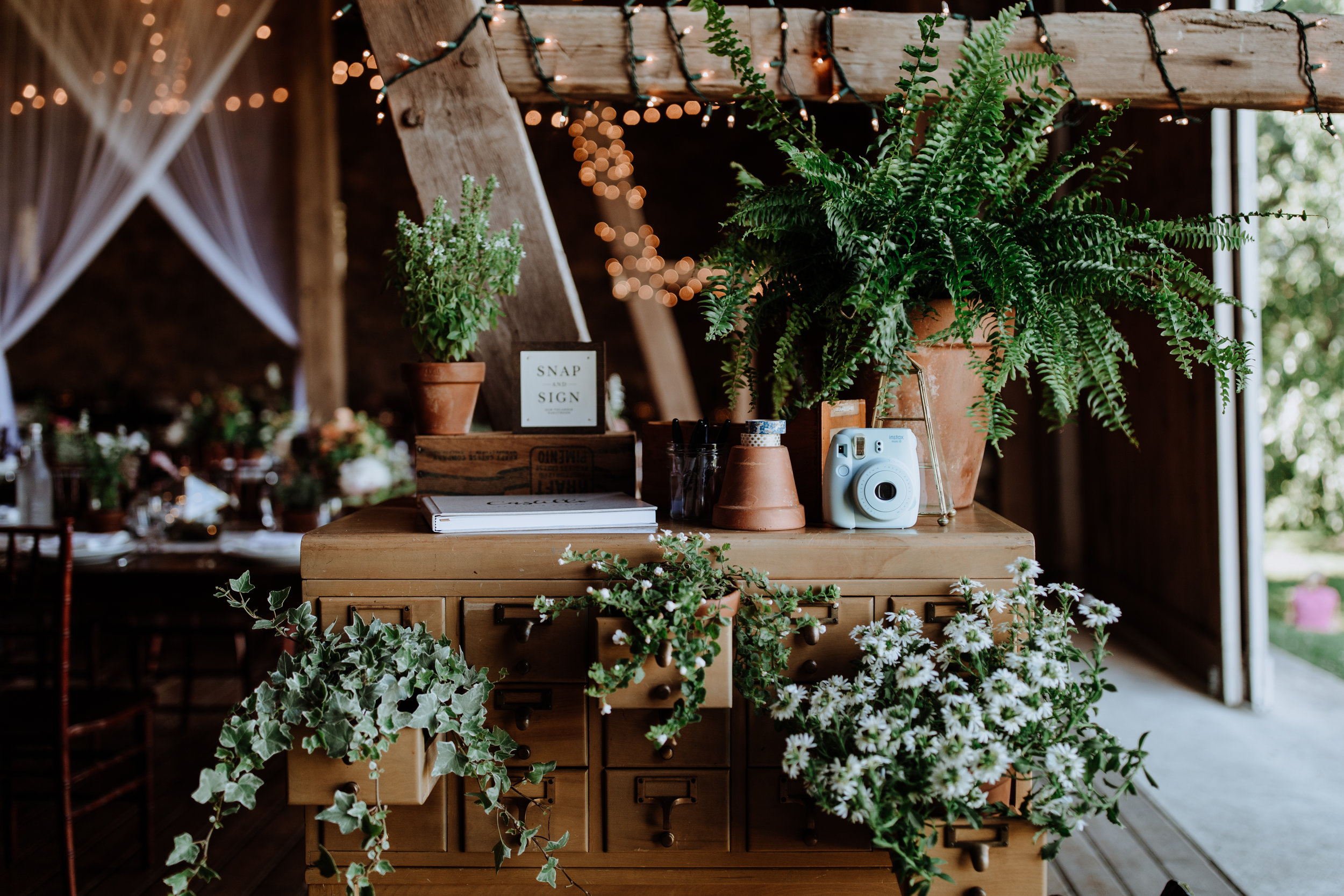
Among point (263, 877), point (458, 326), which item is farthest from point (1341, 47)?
point (263, 877)

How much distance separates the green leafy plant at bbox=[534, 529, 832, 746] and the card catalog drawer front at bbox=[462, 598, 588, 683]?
4 centimetres

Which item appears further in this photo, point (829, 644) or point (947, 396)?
point (947, 396)

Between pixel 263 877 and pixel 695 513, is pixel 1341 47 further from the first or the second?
pixel 263 877

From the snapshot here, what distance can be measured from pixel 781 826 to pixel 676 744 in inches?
7.7

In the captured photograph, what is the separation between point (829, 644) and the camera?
1.26 metres

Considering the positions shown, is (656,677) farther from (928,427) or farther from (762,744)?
(928,427)

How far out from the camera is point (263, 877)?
80.9 inches

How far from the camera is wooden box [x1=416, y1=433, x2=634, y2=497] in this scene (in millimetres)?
1430

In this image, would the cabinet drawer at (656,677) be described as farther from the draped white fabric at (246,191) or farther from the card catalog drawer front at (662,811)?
the draped white fabric at (246,191)

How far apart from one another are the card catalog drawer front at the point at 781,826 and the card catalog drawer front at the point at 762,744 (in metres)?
0.01

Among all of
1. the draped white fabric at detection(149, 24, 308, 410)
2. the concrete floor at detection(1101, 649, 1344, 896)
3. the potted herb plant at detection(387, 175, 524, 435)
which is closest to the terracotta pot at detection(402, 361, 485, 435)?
the potted herb plant at detection(387, 175, 524, 435)

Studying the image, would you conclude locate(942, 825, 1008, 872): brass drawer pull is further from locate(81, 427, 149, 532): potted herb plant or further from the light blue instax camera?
locate(81, 427, 149, 532): potted herb plant

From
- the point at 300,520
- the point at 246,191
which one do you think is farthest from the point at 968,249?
the point at 246,191

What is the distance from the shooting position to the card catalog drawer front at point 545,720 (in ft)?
4.14
